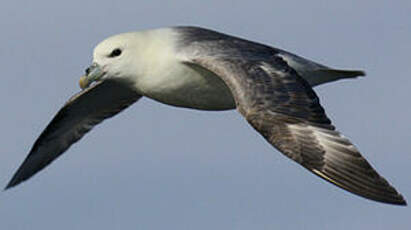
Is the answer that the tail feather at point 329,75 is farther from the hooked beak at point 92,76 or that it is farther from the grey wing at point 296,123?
the hooked beak at point 92,76

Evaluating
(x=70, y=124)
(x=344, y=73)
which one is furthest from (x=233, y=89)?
(x=70, y=124)

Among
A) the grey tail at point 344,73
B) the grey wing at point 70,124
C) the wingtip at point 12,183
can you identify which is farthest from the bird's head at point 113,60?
the wingtip at point 12,183

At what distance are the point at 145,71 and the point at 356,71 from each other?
9.62 ft

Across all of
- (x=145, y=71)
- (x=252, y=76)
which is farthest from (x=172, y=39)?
(x=252, y=76)

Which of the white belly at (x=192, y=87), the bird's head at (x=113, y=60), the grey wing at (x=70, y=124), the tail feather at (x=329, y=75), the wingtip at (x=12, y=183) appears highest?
the bird's head at (x=113, y=60)

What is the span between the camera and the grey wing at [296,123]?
42.8 ft

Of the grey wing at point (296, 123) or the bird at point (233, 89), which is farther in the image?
the bird at point (233, 89)

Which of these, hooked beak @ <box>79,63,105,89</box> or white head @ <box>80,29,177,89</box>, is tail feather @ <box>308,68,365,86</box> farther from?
hooked beak @ <box>79,63,105,89</box>

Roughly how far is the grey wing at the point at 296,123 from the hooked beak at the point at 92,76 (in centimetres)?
137

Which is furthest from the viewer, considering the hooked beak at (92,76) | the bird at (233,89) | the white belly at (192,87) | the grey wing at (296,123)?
the hooked beak at (92,76)

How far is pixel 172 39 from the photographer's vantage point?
15.8 m

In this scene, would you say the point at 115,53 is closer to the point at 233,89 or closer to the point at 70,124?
the point at 233,89

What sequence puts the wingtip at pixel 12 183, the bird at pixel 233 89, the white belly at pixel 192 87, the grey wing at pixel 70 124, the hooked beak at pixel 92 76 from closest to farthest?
the bird at pixel 233 89, the white belly at pixel 192 87, the hooked beak at pixel 92 76, the grey wing at pixel 70 124, the wingtip at pixel 12 183

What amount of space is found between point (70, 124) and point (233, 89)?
4.75 m
